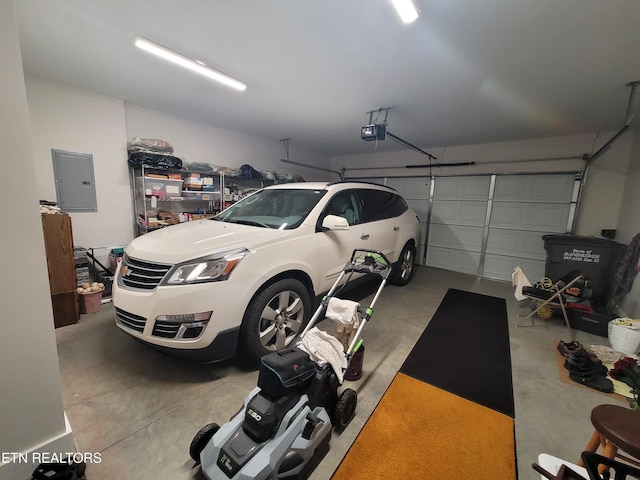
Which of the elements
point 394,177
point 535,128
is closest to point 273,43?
point 535,128

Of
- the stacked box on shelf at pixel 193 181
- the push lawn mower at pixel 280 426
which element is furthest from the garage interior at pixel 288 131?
the stacked box on shelf at pixel 193 181

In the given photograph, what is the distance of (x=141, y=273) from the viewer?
1.96 metres

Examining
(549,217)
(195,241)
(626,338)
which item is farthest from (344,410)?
(549,217)

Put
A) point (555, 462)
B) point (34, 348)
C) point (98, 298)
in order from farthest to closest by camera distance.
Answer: point (98, 298) < point (34, 348) < point (555, 462)

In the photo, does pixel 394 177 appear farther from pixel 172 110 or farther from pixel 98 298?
pixel 98 298

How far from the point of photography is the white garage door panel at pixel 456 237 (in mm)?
5597

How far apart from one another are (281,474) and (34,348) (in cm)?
132

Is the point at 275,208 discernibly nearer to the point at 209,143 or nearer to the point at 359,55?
the point at 359,55

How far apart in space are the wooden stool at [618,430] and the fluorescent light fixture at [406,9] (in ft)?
7.32

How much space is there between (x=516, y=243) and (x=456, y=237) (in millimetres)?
1112

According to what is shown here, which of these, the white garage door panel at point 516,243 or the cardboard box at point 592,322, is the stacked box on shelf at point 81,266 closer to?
the cardboard box at point 592,322

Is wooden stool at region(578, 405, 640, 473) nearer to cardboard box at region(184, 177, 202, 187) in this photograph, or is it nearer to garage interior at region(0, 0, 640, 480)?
A: garage interior at region(0, 0, 640, 480)

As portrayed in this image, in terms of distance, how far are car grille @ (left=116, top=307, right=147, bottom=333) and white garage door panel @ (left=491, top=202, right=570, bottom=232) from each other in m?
6.22

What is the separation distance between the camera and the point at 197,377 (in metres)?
2.04
